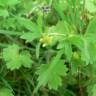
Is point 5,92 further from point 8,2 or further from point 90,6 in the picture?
point 90,6

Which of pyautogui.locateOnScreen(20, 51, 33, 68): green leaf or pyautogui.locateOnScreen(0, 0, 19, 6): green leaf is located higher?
pyautogui.locateOnScreen(0, 0, 19, 6): green leaf

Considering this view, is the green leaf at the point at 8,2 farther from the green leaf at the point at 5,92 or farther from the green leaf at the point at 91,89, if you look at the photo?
the green leaf at the point at 91,89

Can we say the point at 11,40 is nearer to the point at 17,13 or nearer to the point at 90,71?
the point at 17,13

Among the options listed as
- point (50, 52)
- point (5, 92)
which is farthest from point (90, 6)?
point (5, 92)

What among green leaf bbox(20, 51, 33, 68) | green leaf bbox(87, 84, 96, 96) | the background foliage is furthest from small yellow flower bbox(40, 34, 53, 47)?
green leaf bbox(87, 84, 96, 96)

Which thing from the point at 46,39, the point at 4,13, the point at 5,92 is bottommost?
the point at 5,92

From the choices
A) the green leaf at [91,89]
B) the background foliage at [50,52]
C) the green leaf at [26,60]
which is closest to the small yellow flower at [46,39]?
the background foliage at [50,52]

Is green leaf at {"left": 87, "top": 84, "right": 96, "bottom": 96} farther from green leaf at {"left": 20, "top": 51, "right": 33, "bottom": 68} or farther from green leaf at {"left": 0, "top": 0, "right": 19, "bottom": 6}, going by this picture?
green leaf at {"left": 0, "top": 0, "right": 19, "bottom": 6}

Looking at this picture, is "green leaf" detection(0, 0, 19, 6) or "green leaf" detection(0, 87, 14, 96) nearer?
"green leaf" detection(0, 87, 14, 96)
